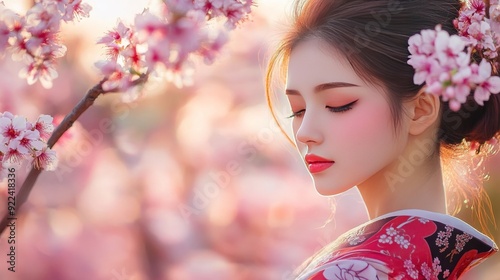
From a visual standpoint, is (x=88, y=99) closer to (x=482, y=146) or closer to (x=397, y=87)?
(x=397, y=87)

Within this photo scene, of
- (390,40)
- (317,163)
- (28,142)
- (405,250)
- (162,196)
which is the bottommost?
(162,196)

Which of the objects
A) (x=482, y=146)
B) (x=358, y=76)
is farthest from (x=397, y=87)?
(x=482, y=146)

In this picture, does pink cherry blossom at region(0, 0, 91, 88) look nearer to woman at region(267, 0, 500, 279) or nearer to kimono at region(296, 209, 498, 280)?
woman at region(267, 0, 500, 279)

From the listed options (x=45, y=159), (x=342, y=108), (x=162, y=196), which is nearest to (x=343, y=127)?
(x=342, y=108)

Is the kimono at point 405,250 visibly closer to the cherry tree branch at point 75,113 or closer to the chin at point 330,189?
the chin at point 330,189

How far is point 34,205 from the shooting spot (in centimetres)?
312

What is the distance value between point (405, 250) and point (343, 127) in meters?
0.30

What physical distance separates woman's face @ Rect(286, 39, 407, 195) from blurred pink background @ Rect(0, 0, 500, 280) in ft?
3.71

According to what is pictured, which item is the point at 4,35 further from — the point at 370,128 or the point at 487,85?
the point at 487,85

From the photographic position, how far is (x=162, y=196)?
3072 millimetres

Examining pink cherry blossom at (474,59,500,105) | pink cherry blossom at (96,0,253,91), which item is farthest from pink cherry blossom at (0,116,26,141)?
pink cherry blossom at (474,59,500,105)

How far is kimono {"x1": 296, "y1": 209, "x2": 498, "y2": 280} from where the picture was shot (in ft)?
5.35

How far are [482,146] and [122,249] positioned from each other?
1533mm

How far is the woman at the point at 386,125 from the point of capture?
1.71 m
